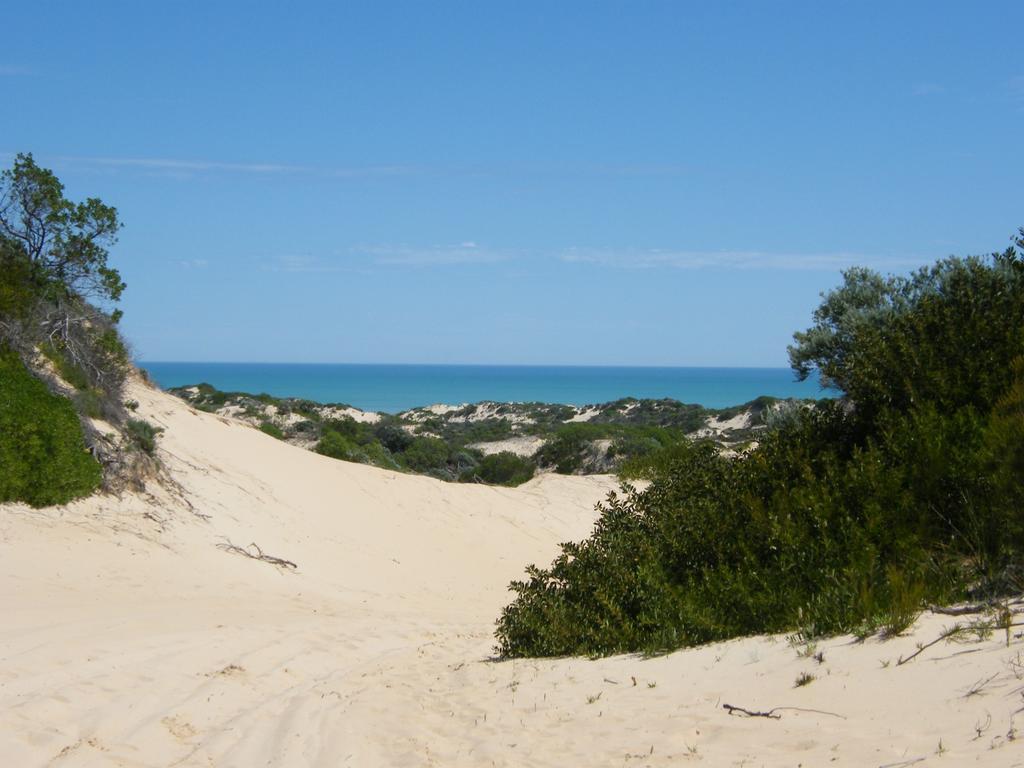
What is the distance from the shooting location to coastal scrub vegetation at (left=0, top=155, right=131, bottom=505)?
12883mm

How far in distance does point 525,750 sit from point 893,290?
1101 cm

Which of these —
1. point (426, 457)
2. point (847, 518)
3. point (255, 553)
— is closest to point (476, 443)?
point (426, 457)

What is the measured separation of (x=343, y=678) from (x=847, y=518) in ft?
14.9

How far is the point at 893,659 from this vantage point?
5.48 m

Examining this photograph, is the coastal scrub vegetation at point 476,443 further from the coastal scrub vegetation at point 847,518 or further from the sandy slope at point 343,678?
the coastal scrub vegetation at point 847,518

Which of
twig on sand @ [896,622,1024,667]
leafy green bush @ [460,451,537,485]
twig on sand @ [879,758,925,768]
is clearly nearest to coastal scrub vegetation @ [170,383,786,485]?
leafy green bush @ [460,451,537,485]

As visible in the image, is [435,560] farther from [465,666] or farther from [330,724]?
[330,724]

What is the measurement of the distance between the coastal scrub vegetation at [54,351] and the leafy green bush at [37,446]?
0.01 m

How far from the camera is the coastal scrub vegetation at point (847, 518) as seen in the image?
A: 671 centimetres

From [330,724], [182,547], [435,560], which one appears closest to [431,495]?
[435,560]

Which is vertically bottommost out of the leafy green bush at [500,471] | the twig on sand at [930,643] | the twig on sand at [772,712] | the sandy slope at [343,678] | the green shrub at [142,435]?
the leafy green bush at [500,471]

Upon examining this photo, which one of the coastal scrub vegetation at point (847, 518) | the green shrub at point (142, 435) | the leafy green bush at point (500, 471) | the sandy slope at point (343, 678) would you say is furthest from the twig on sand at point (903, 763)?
the leafy green bush at point (500, 471)

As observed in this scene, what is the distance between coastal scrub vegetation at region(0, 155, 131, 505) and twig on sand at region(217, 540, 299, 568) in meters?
2.14

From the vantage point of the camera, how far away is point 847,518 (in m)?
7.21
